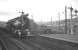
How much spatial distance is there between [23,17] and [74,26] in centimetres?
1551

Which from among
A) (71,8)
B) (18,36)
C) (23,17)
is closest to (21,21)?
(23,17)

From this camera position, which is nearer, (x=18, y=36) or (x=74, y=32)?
(x=18, y=36)

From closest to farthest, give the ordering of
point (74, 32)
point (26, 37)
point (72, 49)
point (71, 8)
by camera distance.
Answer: point (72, 49)
point (26, 37)
point (74, 32)
point (71, 8)

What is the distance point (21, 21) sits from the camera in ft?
88.2

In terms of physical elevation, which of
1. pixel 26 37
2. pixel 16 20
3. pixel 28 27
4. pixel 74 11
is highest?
pixel 74 11

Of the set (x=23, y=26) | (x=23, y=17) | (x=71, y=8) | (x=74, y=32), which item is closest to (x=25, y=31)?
(x=23, y=26)

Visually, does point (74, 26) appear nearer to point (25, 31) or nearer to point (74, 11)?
point (74, 11)

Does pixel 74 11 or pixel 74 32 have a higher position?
pixel 74 11

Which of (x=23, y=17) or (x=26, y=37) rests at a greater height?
(x=23, y=17)

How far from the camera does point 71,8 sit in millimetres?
37219

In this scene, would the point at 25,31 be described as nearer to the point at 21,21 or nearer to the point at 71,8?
the point at 21,21

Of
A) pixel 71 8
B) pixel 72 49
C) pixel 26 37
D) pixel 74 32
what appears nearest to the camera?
pixel 72 49

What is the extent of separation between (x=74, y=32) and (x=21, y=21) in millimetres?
15923

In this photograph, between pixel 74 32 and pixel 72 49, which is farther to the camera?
pixel 74 32
